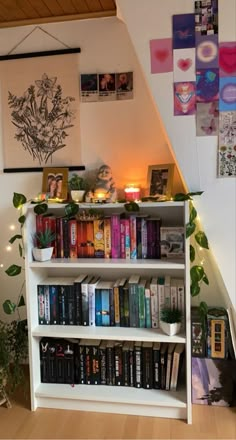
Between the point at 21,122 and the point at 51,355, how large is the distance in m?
1.42

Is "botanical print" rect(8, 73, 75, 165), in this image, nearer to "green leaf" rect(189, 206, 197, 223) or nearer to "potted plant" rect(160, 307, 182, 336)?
"green leaf" rect(189, 206, 197, 223)

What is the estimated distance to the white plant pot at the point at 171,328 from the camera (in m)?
1.96

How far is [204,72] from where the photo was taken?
1923 mm

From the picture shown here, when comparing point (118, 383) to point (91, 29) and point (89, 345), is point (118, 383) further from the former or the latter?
point (91, 29)

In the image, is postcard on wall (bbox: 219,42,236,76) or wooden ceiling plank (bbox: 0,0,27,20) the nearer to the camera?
postcard on wall (bbox: 219,42,236,76)

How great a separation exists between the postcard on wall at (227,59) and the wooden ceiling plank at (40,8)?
1019mm

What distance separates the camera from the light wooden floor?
1.84 m

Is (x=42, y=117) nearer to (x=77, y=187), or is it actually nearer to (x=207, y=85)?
(x=77, y=187)

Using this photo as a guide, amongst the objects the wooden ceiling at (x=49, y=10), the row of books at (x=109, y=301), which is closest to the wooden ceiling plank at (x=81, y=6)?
the wooden ceiling at (x=49, y=10)

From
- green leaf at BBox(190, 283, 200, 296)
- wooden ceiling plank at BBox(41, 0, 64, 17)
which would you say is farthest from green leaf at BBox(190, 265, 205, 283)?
wooden ceiling plank at BBox(41, 0, 64, 17)

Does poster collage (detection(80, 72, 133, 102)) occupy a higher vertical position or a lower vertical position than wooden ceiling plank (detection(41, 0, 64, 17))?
lower

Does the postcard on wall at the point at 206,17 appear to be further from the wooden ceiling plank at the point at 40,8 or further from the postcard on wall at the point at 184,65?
the wooden ceiling plank at the point at 40,8

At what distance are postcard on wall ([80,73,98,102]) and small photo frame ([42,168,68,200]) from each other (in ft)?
1.51

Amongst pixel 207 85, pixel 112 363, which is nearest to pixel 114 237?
pixel 112 363
